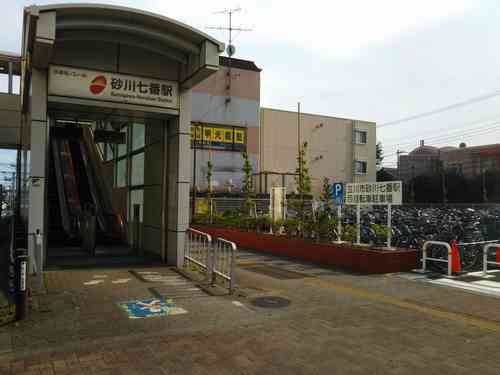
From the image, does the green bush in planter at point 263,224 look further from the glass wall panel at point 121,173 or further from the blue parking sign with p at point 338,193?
the glass wall panel at point 121,173

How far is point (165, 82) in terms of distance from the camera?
33.7 feet

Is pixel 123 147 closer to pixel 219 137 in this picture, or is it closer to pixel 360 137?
pixel 219 137

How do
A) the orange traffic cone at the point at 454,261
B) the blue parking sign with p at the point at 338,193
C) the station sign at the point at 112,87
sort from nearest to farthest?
the station sign at the point at 112,87
the orange traffic cone at the point at 454,261
the blue parking sign with p at the point at 338,193

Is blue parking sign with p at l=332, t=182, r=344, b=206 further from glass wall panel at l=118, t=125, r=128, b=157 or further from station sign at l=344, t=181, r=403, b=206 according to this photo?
glass wall panel at l=118, t=125, r=128, b=157

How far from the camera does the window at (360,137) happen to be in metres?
40.2

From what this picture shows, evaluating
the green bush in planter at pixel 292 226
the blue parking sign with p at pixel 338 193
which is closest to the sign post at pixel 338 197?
the blue parking sign with p at pixel 338 193

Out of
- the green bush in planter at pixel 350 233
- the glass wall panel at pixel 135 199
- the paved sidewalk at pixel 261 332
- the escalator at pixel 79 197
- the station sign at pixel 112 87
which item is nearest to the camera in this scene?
the paved sidewalk at pixel 261 332

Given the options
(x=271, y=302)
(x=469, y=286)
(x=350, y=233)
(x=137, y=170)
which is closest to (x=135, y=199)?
(x=137, y=170)

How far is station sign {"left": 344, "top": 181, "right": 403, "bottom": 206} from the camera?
10.2 m

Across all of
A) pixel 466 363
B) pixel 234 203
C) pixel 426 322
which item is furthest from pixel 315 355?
pixel 234 203

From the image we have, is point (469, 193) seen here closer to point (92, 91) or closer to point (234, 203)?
point (234, 203)

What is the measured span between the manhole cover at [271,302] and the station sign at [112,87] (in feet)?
18.0

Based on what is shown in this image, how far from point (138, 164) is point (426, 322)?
10.3 meters

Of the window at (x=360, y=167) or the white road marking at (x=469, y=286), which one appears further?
the window at (x=360, y=167)
